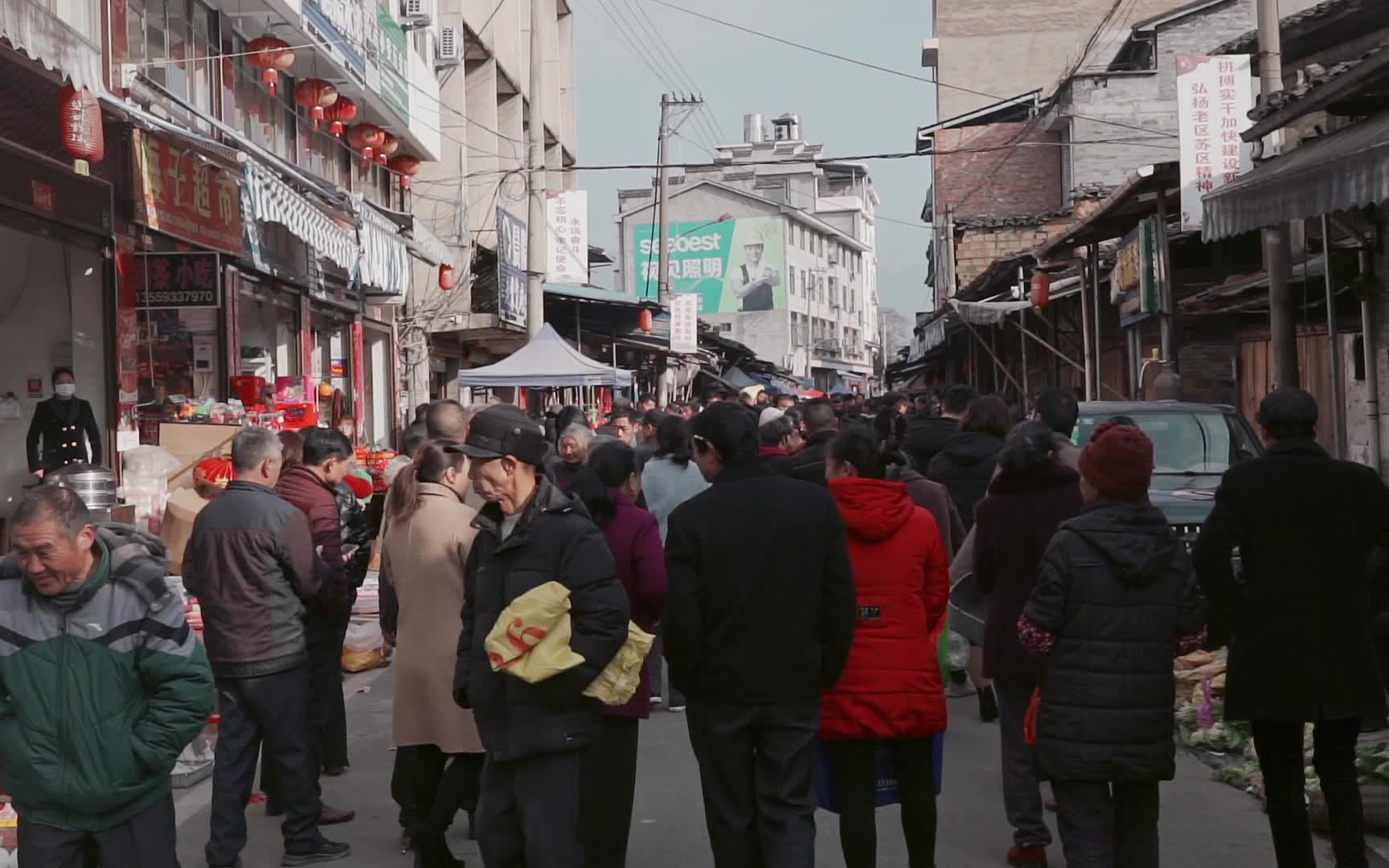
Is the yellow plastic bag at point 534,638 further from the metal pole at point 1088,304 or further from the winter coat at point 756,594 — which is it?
the metal pole at point 1088,304

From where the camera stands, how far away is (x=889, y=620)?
5.23 metres

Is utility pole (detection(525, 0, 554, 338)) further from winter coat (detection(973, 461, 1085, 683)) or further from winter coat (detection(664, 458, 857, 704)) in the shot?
winter coat (detection(664, 458, 857, 704))

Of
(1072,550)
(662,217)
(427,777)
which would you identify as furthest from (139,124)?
(662,217)

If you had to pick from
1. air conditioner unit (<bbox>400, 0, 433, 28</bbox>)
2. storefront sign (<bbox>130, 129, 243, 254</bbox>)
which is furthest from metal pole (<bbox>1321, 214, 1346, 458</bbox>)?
air conditioner unit (<bbox>400, 0, 433, 28</bbox>)

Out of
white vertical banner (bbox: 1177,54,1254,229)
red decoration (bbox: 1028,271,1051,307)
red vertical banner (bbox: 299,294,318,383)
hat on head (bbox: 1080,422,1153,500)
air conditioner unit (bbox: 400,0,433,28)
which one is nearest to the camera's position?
hat on head (bbox: 1080,422,1153,500)

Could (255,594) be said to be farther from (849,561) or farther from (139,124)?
(139,124)

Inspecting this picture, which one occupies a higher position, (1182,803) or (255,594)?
(255,594)

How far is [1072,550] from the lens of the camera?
4883 millimetres

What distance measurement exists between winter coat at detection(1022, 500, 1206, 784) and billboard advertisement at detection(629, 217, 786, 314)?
2972 inches

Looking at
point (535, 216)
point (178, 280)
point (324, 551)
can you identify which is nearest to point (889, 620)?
point (324, 551)

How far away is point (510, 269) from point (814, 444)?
1866 cm

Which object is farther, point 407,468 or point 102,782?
point 407,468

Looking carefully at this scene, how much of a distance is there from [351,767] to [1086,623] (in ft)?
15.9

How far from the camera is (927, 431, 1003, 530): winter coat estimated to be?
9258mm
